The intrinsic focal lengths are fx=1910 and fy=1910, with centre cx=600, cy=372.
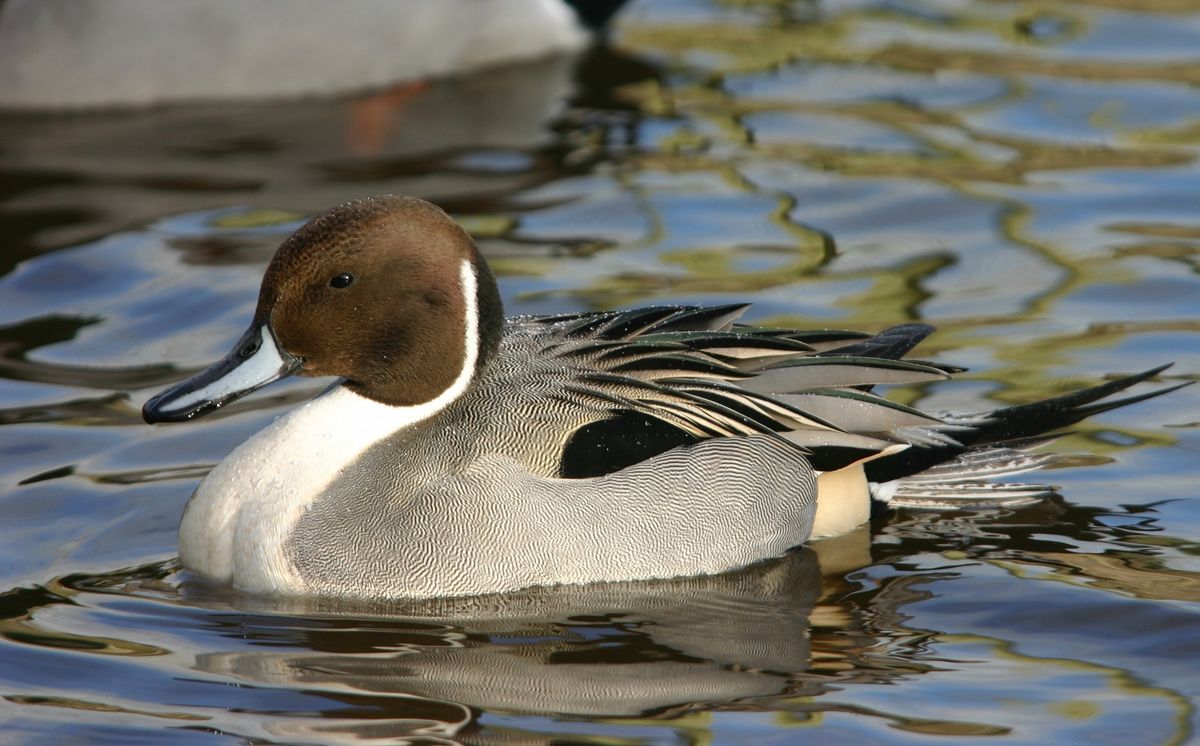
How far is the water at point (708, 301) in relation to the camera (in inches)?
176

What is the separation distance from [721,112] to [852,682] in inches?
208

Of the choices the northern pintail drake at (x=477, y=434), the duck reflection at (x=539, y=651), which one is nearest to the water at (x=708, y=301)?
the duck reflection at (x=539, y=651)

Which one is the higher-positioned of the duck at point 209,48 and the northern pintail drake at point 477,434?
the duck at point 209,48

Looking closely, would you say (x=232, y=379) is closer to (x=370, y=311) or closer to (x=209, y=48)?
(x=370, y=311)

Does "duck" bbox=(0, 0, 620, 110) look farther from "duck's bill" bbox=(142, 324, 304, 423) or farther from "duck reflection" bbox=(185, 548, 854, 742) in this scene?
"duck reflection" bbox=(185, 548, 854, 742)

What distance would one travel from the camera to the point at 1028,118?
9.16 m

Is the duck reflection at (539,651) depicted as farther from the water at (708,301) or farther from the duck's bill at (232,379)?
the duck's bill at (232,379)

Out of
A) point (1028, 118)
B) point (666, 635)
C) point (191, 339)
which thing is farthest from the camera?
point (1028, 118)

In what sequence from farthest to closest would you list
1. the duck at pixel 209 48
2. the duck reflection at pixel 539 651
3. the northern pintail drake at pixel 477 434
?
the duck at pixel 209 48 < the northern pintail drake at pixel 477 434 < the duck reflection at pixel 539 651

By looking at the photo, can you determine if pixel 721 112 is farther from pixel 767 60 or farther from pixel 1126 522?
pixel 1126 522

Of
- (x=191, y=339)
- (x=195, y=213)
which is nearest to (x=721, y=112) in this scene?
(x=195, y=213)

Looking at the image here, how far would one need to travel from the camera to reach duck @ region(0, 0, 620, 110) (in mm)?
9352

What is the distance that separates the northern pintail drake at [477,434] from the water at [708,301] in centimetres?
13

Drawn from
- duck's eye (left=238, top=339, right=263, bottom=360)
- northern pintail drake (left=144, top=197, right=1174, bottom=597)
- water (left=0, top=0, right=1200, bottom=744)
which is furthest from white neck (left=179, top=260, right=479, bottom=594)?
duck's eye (left=238, top=339, right=263, bottom=360)
